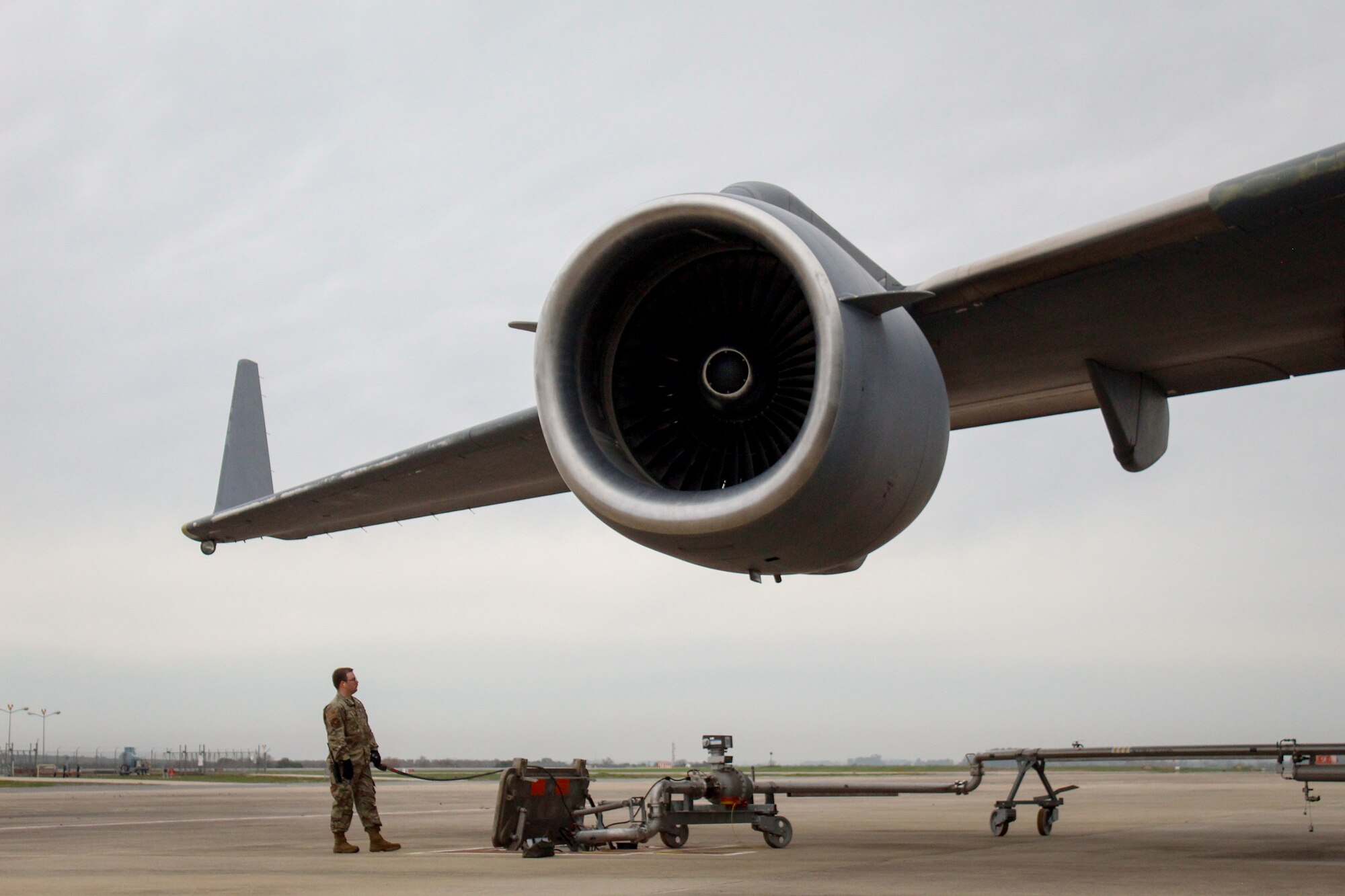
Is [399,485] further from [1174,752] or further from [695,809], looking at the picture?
[1174,752]

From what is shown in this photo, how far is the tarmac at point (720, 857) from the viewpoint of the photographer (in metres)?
5.96

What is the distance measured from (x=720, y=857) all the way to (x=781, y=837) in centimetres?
123

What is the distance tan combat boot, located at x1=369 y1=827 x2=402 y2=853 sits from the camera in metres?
8.49

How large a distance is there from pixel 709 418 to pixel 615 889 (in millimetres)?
3004

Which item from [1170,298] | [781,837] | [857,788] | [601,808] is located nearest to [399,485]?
[601,808]

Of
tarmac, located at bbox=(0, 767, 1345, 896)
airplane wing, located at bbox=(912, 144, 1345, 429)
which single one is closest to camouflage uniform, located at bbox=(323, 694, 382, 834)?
tarmac, located at bbox=(0, 767, 1345, 896)

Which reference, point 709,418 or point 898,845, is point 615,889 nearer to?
point 709,418

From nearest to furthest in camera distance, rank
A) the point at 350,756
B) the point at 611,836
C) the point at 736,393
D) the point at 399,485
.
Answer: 1. the point at 736,393
2. the point at 611,836
3. the point at 350,756
4. the point at 399,485

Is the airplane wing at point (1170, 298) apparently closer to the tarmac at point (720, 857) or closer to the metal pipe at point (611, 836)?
the tarmac at point (720, 857)

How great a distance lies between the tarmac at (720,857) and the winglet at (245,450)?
3.77m

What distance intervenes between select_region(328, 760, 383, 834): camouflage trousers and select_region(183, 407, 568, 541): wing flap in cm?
282

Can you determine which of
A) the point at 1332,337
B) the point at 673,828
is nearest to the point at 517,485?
the point at 673,828

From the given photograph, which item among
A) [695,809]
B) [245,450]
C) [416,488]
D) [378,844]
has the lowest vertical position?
[378,844]

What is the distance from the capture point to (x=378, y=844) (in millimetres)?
8586
